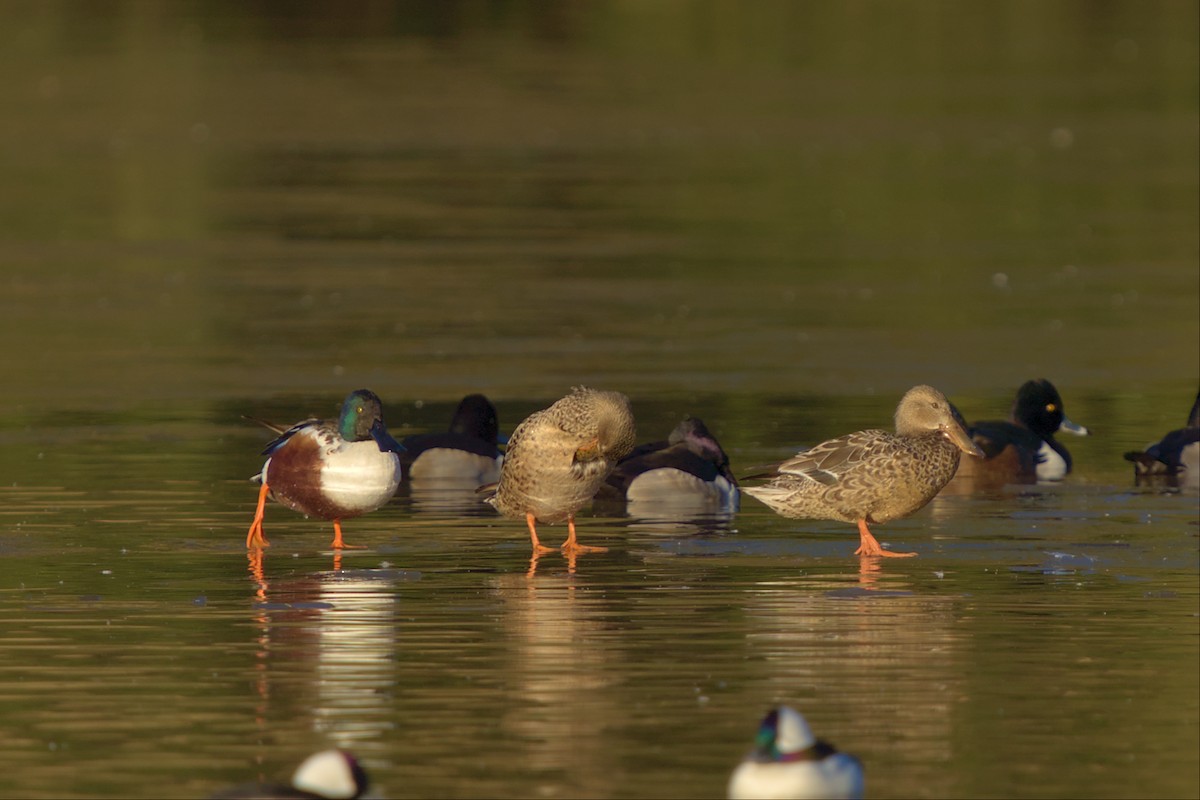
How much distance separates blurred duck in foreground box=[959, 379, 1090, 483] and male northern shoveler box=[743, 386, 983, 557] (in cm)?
200

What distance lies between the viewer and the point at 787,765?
7098 millimetres

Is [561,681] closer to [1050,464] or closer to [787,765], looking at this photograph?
[787,765]

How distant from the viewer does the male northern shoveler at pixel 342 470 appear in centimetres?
1243

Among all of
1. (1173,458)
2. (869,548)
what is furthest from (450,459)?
(1173,458)

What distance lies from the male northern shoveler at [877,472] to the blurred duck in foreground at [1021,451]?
200 cm

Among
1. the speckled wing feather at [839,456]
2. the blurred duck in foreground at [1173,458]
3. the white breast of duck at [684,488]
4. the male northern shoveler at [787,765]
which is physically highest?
the speckled wing feather at [839,456]

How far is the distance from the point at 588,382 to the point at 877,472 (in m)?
5.76

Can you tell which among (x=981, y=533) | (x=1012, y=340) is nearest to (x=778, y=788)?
(x=981, y=533)

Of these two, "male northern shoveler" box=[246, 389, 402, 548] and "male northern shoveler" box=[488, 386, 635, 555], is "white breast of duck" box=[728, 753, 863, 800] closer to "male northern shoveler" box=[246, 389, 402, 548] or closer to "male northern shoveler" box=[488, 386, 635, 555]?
"male northern shoveler" box=[488, 386, 635, 555]

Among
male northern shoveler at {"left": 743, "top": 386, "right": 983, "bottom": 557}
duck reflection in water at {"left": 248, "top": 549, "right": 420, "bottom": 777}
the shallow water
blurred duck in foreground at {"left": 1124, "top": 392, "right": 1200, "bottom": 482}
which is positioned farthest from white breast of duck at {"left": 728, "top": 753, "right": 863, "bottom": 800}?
blurred duck in foreground at {"left": 1124, "top": 392, "right": 1200, "bottom": 482}

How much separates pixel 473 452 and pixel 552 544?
2000 millimetres

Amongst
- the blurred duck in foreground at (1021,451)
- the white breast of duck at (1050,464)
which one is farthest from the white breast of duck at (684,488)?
the white breast of duck at (1050,464)

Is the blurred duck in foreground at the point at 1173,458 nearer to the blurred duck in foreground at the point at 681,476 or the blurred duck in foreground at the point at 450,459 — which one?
the blurred duck in foreground at the point at 681,476

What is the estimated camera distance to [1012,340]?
2031 centimetres
